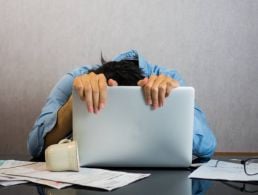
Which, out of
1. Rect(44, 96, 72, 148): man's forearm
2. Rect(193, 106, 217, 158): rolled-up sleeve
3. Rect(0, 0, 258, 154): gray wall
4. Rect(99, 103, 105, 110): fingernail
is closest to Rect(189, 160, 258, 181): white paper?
Rect(193, 106, 217, 158): rolled-up sleeve

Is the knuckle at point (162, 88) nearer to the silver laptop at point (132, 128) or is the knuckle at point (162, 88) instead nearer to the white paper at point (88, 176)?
the silver laptop at point (132, 128)

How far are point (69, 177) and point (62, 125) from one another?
0.35 metres

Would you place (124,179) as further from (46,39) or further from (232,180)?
(46,39)

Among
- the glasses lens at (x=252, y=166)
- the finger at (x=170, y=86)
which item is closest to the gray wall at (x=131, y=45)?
the glasses lens at (x=252, y=166)

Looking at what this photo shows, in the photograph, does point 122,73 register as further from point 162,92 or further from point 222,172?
point 222,172

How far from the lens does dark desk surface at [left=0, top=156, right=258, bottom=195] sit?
0.75m

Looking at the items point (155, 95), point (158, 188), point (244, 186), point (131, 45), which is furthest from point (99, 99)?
point (131, 45)

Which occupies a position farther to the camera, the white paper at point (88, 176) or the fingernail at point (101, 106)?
the fingernail at point (101, 106)

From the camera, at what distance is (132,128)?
3.01 feet

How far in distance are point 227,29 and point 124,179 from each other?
4.39 feet

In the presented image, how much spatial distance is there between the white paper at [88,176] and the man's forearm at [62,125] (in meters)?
0.24

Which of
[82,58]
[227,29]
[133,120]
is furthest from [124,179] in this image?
[227,29]

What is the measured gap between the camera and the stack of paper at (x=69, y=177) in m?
0.79

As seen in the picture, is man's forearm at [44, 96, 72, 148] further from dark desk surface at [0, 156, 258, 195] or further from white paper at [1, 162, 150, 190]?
dark desk surface at [0, 156, 258, 195]
